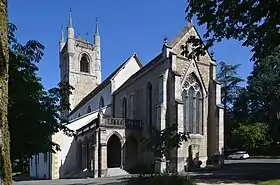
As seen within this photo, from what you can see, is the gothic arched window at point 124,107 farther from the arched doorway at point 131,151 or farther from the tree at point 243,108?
the tree at point 243,108

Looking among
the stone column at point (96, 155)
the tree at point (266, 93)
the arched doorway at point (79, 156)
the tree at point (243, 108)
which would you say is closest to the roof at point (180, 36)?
the stone column at point (96, 155)

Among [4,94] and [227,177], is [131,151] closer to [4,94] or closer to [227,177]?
[227,177]

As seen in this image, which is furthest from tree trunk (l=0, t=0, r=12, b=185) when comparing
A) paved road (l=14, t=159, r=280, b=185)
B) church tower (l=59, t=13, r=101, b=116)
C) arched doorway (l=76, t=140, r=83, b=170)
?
church tower (l=59, t=13, r=101, b=116)

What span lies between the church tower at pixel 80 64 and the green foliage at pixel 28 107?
2057 inches

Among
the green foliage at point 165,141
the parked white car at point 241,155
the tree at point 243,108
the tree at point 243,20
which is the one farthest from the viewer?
the parked white car at point 241,155

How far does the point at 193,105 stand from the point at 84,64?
34136 mm

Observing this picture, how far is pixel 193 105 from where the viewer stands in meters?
36.6

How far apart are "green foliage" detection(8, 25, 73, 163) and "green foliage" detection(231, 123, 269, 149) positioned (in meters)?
46.5

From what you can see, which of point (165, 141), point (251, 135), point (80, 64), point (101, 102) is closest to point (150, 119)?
point (101, 102)

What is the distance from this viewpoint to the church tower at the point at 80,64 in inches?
2486

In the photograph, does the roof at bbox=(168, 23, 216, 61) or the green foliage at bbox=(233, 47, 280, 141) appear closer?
the roof at bbox=(168, 23, 216, 61)

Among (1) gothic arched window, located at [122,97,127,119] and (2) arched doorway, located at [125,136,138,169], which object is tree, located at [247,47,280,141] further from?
(2) arched doorway, located at [125,136,138,169]

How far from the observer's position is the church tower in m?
63.2

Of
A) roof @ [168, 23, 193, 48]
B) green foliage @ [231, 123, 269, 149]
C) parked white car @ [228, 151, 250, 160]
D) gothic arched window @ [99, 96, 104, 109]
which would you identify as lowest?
parked white car @ [228, 151, 250, 160]
